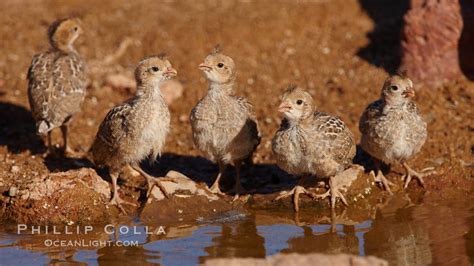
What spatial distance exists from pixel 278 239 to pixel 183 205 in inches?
50.9

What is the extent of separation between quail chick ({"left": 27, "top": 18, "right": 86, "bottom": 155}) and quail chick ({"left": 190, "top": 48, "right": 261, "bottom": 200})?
6.12ft

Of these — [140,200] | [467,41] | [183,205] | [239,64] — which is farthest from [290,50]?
[183,205]

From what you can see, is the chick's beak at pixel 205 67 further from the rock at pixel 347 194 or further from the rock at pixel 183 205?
the rock at pixel 347 194

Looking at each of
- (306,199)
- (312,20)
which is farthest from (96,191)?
(312,20)

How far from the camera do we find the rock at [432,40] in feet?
38.0

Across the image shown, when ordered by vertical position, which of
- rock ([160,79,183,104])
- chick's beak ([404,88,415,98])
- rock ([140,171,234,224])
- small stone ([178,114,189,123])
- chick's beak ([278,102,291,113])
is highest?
chick's beak ([404,88,415,98])

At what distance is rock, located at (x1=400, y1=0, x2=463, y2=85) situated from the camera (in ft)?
38.0

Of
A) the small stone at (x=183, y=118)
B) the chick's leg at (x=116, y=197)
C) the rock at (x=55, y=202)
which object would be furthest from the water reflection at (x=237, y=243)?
the small stone at (x=183, y=118)

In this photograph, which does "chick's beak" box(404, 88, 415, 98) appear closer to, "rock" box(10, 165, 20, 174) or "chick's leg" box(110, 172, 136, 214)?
"chick's leg" box(110, 172, 136, 214)

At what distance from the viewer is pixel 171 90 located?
1209 centimetres

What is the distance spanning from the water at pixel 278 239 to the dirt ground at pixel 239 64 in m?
1.15

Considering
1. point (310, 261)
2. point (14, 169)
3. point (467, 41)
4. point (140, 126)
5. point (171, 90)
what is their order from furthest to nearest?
point (171, 90)
point (467, 41)
point (14, 169)
point (140, 126)
point (310, 261)

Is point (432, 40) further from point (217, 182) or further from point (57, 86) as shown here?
point (57, 86)

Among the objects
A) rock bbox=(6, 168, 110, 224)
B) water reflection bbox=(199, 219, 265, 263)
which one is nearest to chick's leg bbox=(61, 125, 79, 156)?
rock bbox=(6, 168, 110, 224)
